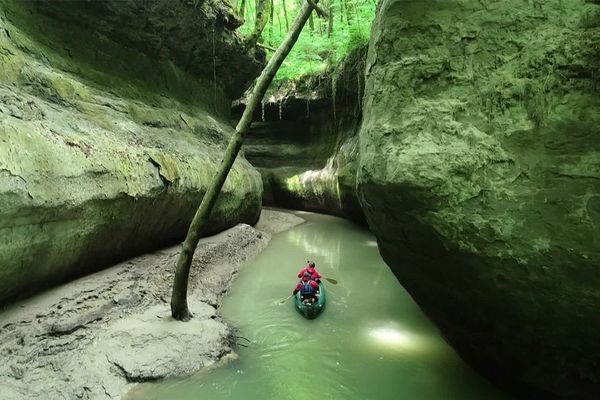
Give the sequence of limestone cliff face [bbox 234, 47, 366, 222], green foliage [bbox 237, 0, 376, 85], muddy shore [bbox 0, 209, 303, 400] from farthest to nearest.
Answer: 1. limestone cliff face [bbox 234, 47, 366, 222]
2. green foliage [bbox 237, 0, 376, 85]
3. muddy shore [bbox 0, 209, 303, 400]

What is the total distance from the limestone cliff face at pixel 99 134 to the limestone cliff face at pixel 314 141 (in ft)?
15.0

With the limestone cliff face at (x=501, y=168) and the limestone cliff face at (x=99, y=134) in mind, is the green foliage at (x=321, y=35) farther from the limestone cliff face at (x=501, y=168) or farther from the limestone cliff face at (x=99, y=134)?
the limestone cliff face at (x=501, y=168)

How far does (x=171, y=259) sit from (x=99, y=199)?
7.52 feet

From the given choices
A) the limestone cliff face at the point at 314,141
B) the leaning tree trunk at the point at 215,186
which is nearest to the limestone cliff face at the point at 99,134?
A: the leaning tree trunk at the point at 215,186

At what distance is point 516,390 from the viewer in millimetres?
3967

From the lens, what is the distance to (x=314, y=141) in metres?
19.0

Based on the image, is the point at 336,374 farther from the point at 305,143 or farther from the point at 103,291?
the point at 305,143

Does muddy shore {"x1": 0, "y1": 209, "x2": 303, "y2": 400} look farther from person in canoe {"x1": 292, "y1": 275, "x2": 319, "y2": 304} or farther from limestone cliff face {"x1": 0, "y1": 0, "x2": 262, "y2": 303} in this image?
person in canoe {"x1": 292, "y1": 275, "x2": 319, "y2": 304}

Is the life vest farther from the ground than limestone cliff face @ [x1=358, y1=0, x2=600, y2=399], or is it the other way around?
limestone cliff face @ [x1=358, y1=0, x2=600, y2=399]

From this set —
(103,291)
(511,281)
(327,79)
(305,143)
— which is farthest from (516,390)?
(305,143)

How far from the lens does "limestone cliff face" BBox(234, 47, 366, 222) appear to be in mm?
14086

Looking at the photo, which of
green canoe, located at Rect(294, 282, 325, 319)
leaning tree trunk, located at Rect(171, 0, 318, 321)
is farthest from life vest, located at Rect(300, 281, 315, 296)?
leaning tree trunk, located at Rect(171, 0, 318, 321)

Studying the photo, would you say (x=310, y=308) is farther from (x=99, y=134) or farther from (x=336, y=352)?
(x=99, y=134)

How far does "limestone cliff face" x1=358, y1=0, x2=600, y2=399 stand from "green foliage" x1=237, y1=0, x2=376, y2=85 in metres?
10.2
